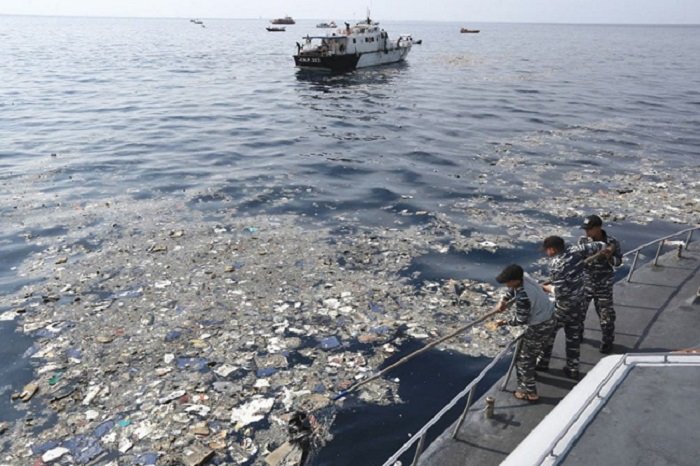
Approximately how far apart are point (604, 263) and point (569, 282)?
113cm

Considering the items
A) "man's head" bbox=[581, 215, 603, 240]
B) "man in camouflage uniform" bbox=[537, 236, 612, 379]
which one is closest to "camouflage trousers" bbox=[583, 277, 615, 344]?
"man in camouflage uniform" bbox=[537, 236, 612, 379]

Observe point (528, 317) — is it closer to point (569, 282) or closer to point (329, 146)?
point (569, 282)

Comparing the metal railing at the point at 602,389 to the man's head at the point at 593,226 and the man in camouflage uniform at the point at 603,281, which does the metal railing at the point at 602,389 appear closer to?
the man in camouflage uniform at the point at 603,281

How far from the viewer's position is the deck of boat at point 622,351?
18.2 feet

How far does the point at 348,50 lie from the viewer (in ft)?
177

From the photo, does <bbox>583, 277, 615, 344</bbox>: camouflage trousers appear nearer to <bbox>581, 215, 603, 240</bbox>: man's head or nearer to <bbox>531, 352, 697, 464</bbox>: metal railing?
<bbox>581, 215, 603, 240</bbox>: man's head

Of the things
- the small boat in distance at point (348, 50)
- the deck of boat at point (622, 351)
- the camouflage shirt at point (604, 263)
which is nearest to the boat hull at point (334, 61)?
the small boat in distance at point (348, 50)

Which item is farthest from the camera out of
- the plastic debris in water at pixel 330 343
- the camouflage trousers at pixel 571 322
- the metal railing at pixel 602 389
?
the plastic debris in water at pixel 330 343

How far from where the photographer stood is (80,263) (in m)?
11.9

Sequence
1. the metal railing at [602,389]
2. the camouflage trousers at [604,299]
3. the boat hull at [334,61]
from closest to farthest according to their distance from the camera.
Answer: the metal railing at [602,389] < the camouflage trousers at [604,299] < the boat hull at [334,61]

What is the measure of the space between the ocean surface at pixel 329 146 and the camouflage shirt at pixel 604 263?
2.66 m

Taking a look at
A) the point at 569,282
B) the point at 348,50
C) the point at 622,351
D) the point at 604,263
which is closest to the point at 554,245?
the point at 569,282

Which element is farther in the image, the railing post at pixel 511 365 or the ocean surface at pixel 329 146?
the ocean surface at pixel 329 146

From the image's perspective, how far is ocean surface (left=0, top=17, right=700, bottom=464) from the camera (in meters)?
15.1
